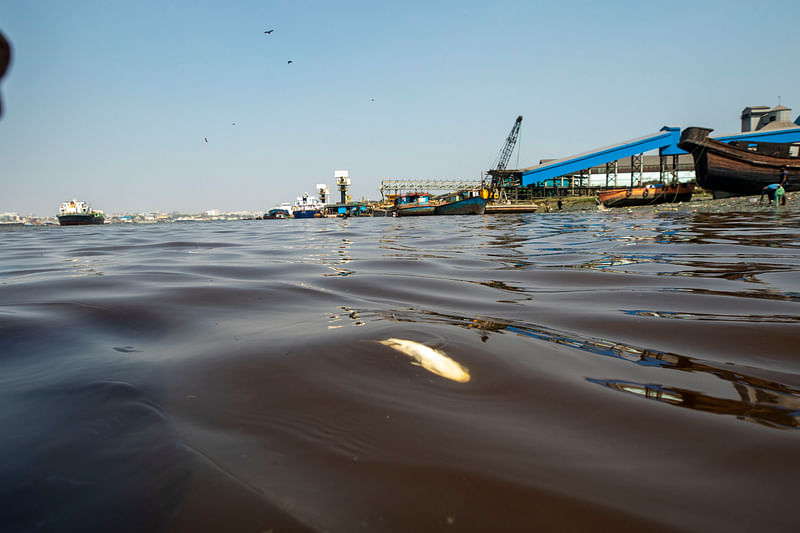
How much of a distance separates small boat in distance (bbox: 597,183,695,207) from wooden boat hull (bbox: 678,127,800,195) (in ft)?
7.30

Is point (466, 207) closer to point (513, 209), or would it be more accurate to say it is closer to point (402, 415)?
point (513, 209)

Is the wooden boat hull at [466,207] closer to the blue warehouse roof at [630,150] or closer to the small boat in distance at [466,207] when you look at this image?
the small boat in distance at [466,207]

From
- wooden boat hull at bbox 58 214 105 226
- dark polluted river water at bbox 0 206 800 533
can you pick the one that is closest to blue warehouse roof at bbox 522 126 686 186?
dark polluted river water at bbox 0 206 800 533

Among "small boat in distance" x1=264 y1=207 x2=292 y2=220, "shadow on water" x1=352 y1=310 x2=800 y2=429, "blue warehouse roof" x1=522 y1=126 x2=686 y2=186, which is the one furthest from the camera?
"small boat in distance" x1=264 y1=207 x2=292 y2=220

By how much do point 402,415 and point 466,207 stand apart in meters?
36.7

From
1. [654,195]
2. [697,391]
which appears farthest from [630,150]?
[697,391]

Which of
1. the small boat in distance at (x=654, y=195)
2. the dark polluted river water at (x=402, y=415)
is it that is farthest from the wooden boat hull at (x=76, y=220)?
the dark polluted river water at (x=402, y=415)

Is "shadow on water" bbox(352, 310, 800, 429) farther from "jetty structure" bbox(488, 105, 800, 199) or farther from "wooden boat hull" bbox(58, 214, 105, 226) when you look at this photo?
"wooden boat hull" bbox(58, 214, 105, 226)

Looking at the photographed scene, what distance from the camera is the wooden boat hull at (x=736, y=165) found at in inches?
717

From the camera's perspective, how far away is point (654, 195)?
22.4m

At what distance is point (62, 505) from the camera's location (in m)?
0.63

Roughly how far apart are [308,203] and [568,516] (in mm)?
86375

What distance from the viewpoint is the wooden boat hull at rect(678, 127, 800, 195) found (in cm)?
1820

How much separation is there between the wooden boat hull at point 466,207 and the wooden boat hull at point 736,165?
17.2m
